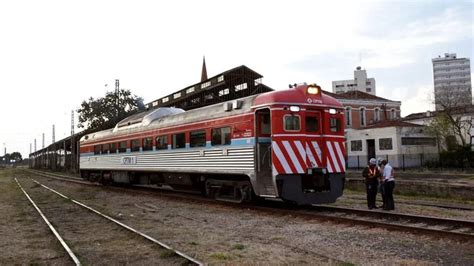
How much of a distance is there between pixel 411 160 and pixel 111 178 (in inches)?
1223

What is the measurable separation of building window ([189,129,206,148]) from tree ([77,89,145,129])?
39842 mm

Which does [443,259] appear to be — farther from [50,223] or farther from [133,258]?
[50,223]

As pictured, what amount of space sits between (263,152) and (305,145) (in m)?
1.19

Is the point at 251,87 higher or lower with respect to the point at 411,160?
higher

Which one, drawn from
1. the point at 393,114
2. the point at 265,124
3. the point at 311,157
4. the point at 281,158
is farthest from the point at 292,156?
the point at 393,114

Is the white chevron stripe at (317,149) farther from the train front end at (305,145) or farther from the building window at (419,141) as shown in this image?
the building window at (419,141)

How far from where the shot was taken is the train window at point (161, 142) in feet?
A: 58.7

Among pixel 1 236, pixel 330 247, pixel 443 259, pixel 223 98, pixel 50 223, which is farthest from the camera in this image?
pixel 223 98

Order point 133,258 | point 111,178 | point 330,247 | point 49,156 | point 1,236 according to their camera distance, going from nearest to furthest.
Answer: point 133,258 < point 330,247 < point 1,236 < point 111,178 < point 49,156

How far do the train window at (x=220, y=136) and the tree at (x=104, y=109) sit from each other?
136ft

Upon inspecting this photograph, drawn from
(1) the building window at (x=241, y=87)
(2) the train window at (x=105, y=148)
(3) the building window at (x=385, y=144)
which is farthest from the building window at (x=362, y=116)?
(2) the train window at (x=105, y=148)

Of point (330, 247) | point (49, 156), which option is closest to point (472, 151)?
point (330, 247)

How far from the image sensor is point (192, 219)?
12070 millimetres

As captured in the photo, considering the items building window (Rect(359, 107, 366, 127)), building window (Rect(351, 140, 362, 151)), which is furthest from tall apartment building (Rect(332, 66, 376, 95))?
building window (Rect(351, 140, 362, 151))
